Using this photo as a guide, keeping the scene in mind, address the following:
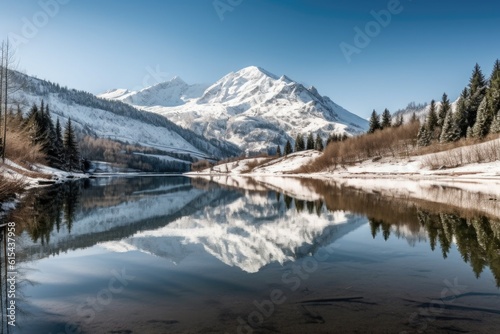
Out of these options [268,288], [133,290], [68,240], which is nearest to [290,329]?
[268,288]

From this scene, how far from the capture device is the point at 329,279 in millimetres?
11219

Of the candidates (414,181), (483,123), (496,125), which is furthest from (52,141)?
(483,123)

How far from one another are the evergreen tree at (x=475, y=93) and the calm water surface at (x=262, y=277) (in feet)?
364

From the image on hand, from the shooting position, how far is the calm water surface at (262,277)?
793cm

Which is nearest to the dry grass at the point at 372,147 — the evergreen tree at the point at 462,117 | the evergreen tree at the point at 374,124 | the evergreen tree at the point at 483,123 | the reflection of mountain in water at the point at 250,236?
the evergreen tree at the point at 374,124

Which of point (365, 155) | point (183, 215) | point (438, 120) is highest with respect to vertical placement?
point (438, 120)

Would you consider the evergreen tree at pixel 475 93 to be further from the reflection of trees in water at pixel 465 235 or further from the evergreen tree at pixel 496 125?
the reflection of trees in water at pixel 465 235

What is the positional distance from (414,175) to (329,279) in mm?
88555

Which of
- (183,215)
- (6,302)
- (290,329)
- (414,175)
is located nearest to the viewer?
(290,329)

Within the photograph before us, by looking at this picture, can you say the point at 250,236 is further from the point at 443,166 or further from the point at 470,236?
the point at 443,166

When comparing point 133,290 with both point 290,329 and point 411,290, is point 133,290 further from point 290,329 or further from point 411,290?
point 411,290

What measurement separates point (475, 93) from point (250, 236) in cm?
12624

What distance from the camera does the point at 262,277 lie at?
11625 mm

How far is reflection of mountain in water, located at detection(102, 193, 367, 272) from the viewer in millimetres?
15203
